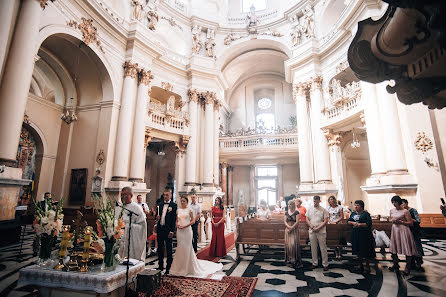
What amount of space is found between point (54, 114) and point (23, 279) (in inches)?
405

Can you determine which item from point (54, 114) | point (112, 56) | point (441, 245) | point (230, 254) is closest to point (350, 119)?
point (441, 245)

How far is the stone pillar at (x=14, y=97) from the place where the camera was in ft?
18.5

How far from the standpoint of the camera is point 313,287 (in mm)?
3869

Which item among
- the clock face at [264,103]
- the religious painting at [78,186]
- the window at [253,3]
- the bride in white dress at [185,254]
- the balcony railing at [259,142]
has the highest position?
the window at [253,3]

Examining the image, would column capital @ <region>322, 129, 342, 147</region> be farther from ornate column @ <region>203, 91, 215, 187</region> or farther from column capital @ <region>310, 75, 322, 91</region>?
ornate column @ <region>203, 91, 215, 187</region>

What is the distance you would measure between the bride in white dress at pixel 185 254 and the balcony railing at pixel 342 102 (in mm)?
8432

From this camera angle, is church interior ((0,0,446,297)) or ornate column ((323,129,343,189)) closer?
church interior ((0,0,446,297))

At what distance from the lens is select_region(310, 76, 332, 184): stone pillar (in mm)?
11570

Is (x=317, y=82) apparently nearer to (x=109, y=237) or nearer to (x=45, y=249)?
(x=109, y=237)

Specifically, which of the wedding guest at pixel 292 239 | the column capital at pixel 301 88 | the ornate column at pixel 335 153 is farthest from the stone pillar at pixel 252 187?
the wedding guest at pixel 292 239

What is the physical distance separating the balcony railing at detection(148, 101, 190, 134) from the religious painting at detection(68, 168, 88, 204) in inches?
151

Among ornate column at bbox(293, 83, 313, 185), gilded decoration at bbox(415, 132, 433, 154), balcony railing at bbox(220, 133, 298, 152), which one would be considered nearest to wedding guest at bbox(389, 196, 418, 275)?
gilded decoration at bbox(415, 132, 433, 154)

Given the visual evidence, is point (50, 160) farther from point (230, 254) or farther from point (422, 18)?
point (422, 18)

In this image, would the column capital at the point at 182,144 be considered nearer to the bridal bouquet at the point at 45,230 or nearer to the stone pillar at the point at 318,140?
the stone pillar at the point at 318,140
